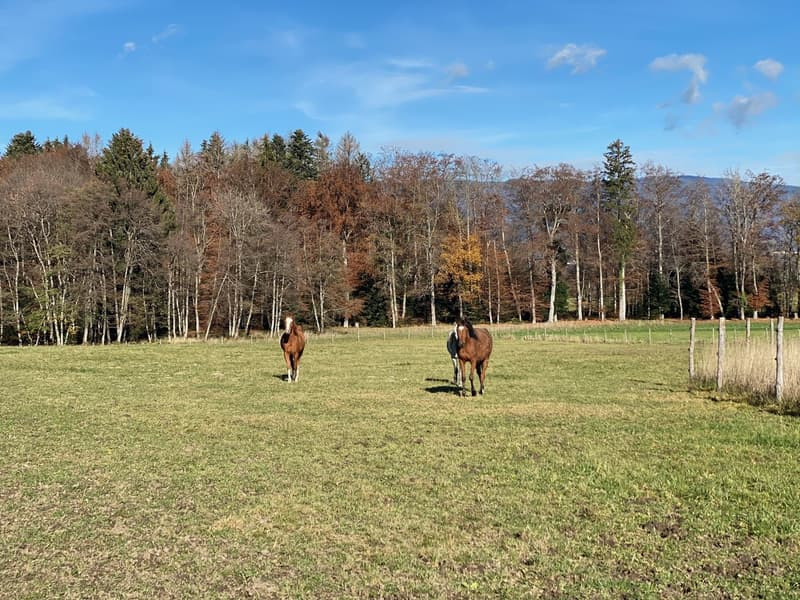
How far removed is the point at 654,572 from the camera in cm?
443

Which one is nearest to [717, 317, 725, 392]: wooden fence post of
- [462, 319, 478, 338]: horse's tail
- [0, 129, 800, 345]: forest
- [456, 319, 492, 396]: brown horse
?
[456, 319, 492, 396]: brown horse

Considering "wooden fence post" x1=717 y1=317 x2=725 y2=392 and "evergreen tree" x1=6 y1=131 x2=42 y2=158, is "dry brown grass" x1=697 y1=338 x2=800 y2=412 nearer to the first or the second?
"wooden fence post" x1=717 y1=317 x2=725 y2=392

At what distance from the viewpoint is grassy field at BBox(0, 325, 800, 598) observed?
4.42m

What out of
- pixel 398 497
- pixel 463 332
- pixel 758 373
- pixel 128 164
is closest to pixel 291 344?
pixel 463 332

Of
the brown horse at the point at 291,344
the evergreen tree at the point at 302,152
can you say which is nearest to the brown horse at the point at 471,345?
the brown horse at the point at 291,344

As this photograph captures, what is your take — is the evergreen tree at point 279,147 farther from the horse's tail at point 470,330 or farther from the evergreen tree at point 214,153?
the horse's tail at point 470,330

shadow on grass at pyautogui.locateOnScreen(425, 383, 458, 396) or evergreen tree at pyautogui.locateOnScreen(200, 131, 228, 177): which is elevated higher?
evergreen tree at pyautogui.locateOnScreen(200, 131, 228, 177)

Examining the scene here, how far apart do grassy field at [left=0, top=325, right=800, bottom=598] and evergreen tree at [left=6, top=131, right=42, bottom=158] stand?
1985 inches

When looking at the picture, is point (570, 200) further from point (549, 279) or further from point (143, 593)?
point (143, 593)

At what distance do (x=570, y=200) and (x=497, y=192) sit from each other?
624 cm

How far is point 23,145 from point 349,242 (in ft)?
105

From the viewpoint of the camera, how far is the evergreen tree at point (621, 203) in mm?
52250

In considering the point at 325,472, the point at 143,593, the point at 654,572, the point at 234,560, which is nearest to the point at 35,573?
the point at 143,593

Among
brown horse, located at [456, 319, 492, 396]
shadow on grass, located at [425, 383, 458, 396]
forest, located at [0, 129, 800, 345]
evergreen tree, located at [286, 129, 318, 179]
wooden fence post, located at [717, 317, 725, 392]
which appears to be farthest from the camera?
evergreen tree, located at [286, 129, 318, 179]
